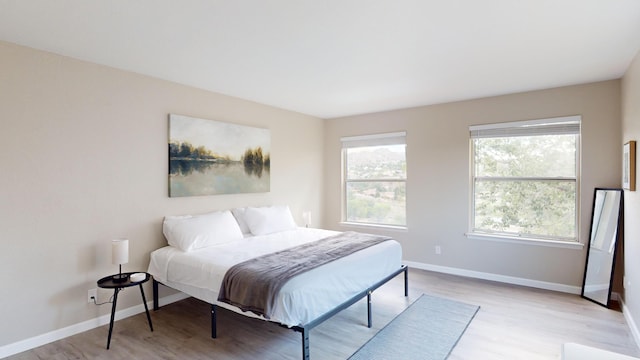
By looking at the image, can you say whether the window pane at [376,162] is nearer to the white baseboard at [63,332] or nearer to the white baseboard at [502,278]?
the white baseboard at [502,278]

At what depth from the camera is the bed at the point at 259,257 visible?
8.00 feet

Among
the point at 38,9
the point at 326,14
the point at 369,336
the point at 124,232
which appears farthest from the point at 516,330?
the point at 38,9

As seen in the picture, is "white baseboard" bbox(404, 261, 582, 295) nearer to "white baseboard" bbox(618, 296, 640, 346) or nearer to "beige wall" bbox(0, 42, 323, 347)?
"white baseboard" bbox(618, 296, 640, 346)

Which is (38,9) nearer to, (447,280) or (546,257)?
(447,280)

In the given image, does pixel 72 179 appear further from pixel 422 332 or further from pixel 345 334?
pixel 422 332

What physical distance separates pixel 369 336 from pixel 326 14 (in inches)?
104

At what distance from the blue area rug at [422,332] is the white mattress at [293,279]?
1.44 feet

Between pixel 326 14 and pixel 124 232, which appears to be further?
pixel 124 232

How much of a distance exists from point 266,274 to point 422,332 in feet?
5.16

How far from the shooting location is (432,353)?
2.65 metres

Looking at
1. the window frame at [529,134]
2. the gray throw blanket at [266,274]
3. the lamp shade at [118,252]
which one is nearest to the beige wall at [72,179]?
the lamp shade at [118,252]

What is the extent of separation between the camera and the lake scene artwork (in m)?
3.78

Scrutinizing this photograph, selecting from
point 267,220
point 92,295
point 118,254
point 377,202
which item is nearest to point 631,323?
point 377,202

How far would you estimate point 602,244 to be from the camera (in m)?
3.70
